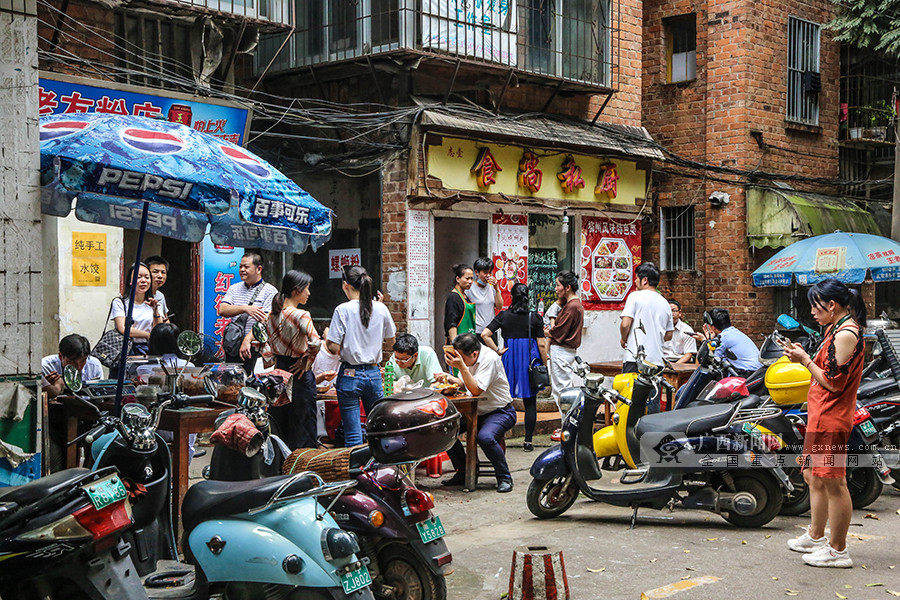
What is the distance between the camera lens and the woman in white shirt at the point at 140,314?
846 centimetres

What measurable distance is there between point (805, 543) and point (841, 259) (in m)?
7.99

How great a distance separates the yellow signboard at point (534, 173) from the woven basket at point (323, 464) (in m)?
7.46

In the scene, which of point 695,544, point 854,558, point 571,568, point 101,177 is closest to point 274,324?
point 101,177

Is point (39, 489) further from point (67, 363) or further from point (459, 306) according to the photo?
point (459, 306)

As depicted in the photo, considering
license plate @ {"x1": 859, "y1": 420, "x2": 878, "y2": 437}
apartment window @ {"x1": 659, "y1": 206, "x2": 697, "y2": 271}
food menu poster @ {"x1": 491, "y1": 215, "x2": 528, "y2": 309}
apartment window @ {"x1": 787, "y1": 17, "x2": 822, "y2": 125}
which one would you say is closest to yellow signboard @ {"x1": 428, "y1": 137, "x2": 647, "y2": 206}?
food menu poster @ {"x1": 491, "y1": 215, "x2": 528, "y2": 309}

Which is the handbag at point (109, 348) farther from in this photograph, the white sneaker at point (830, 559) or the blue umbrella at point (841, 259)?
the blue umbrella at point (841, 259)

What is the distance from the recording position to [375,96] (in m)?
13.0

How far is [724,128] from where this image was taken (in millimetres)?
16484

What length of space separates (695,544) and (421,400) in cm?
283

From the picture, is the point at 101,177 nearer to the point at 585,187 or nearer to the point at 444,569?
the point at 444,569

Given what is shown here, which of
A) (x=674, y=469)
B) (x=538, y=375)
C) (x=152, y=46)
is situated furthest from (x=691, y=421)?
(x=152, y=46)

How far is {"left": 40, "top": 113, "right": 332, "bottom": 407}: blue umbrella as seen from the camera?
17.8 ft

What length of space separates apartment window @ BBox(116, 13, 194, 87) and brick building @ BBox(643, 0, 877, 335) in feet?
26.0

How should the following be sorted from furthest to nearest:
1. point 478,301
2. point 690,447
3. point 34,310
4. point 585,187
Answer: point 585,187 → point 478,301 → point 690,447 → point 34,310
